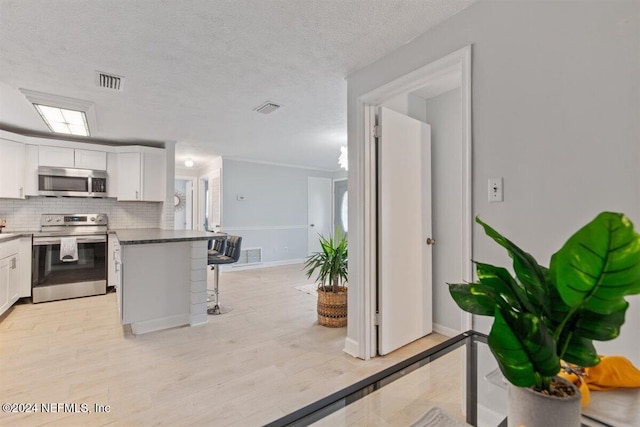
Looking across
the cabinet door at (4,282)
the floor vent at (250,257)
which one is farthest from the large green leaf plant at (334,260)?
the floor vent at (250,257)

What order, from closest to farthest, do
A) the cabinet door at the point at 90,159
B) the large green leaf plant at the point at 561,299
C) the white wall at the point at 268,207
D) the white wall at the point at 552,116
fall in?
1. the large green leaf plant at the point at 561,299
2. the white wall at the point at 552,116
3. the cabinet door at the point at 90,159
4. the white wall at the point at 268,207

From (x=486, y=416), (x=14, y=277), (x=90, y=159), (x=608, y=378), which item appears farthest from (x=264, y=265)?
(x=608, y=378)

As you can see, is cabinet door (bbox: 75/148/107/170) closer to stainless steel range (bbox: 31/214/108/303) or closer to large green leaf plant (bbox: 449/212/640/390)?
stainless steel range (bbox: 31/214/108/303)

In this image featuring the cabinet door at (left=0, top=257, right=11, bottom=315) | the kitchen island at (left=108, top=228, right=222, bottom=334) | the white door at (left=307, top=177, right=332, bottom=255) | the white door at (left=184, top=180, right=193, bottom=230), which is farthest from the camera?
the white door at (left=184, top=180, right=193, bottom=230)

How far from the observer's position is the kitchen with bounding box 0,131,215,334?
305 centimetres

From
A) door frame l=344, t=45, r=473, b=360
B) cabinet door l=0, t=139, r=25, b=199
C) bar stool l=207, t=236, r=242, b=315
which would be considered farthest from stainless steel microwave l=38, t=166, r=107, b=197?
door frame l=344, t=45, r=473, b=360

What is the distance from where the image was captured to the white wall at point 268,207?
241 inches

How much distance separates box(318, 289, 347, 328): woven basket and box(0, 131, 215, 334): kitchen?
50.9 inches

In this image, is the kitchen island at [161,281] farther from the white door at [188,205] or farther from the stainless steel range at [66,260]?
the white door at [188,205]

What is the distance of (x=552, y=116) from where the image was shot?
4.47 ft

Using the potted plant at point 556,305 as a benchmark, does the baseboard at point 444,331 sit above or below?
below

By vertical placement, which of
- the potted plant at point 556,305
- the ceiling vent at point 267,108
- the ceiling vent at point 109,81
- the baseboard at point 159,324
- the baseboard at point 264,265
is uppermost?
the ceiling vent at point 267,108

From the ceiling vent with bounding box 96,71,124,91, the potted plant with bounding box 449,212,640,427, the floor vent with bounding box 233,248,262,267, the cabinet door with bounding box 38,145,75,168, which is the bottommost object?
the floor vent with bounding box 233,248,262,267

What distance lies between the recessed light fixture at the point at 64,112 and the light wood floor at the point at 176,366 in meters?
2.23
